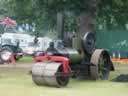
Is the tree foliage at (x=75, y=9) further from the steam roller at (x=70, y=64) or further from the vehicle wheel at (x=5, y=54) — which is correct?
the steam roller at (x=70, y=64)

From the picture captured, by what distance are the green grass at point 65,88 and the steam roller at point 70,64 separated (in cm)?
29

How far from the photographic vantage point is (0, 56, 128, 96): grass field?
42.6 feet

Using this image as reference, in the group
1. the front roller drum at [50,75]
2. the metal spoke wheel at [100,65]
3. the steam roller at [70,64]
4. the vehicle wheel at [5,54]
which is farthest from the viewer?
the vehicle wheel at [5,54]

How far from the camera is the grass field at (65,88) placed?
42.6 feet

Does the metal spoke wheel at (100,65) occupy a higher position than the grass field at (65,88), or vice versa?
the metal spoke wheel at (100,65)

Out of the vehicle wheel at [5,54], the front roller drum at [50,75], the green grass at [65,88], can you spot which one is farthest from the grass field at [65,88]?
the vehicle wheel at [5,54]

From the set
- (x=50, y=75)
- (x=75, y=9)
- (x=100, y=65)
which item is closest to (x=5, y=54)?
(x=75, y=9)

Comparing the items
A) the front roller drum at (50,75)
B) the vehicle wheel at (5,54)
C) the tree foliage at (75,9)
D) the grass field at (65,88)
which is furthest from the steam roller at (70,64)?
the vehicle wheel at (5,54)

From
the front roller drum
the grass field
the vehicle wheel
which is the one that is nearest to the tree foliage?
the vehicle wheel

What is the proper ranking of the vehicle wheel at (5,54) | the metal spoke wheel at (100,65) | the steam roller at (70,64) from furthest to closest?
the vehicle wheel at (5,54) → the metal spoke wheel at (100,65) → the steam roller at (70,64)

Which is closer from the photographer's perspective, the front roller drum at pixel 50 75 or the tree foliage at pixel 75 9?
the front roller drum at pixel 50 75

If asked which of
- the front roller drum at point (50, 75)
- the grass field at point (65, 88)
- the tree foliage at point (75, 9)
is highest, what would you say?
the tree foliage at point (75, 9)

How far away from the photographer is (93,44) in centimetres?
1728

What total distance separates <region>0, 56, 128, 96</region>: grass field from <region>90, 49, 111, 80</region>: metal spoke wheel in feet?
1.14
